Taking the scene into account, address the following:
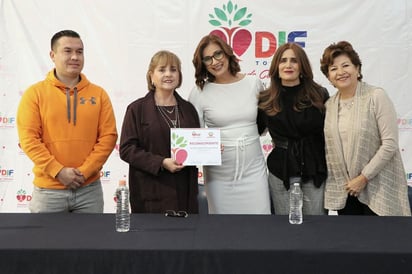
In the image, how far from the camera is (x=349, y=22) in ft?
12.4

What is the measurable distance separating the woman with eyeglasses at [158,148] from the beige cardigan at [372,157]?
2.71ft

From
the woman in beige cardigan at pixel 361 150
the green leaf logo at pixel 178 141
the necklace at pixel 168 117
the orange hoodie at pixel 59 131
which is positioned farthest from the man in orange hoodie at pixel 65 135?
the woman in beige cardigan at pixel 361 150

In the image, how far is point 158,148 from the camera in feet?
7.51

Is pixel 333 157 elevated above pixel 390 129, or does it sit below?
below

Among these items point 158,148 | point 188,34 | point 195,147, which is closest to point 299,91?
point 195,147

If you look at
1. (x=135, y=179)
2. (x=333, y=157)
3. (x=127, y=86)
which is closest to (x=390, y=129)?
(x=333, y=157)

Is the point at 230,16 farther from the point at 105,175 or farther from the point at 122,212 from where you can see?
the point at 122,212

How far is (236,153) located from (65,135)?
102 cm

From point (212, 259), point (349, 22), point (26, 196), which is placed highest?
point (349, 22)

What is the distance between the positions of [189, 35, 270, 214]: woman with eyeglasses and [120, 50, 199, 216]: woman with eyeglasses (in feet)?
0.56

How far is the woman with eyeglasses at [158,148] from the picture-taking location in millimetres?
2271

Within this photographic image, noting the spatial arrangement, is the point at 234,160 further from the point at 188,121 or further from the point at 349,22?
the point at 349,22

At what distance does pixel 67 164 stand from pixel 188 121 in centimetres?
76

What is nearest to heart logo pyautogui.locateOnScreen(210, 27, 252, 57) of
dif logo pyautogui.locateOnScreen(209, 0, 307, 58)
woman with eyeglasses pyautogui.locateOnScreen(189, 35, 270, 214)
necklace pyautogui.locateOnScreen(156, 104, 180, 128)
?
dif logo pyautogui.locateOnScreen(209, 0, 307, 58)
